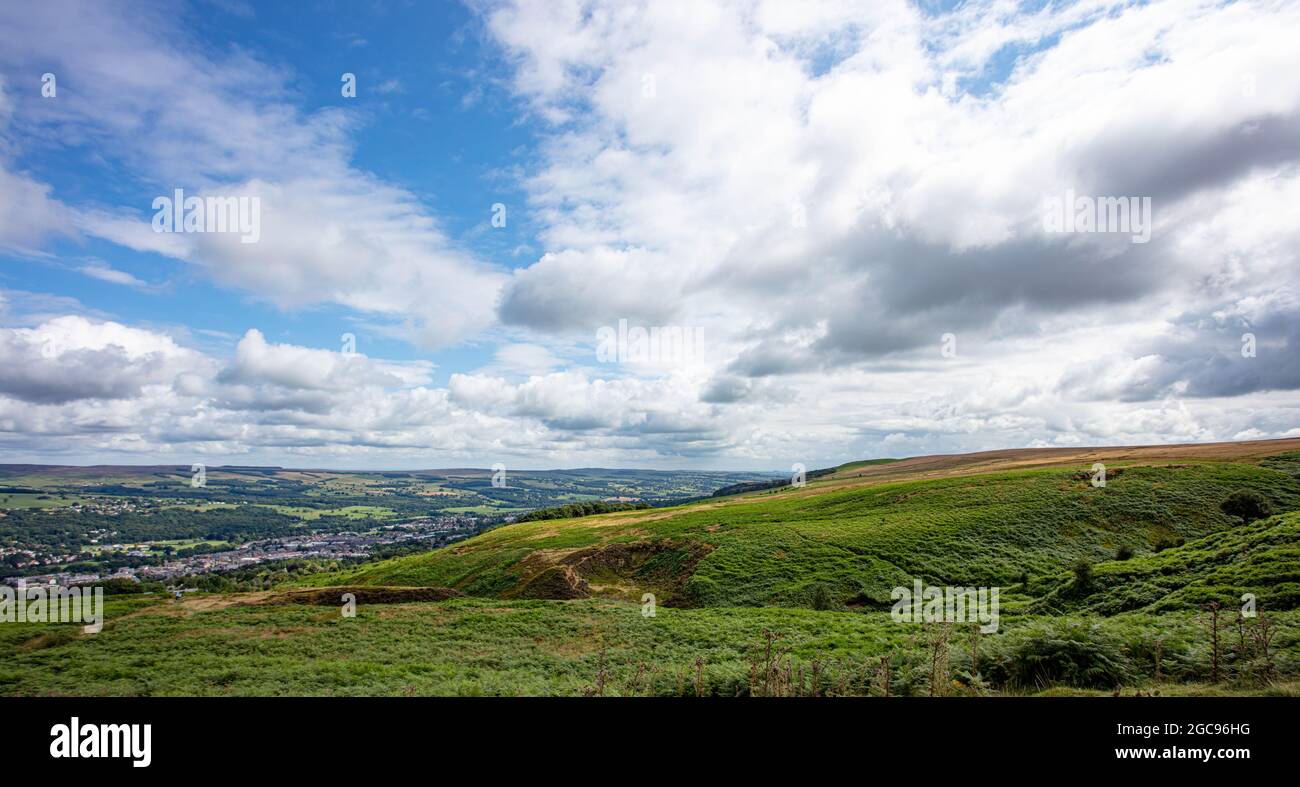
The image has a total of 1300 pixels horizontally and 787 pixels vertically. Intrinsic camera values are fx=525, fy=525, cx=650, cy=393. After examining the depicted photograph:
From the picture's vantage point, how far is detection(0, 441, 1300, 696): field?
1296 cm

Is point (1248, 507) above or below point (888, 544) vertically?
above

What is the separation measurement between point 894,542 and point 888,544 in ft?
2.15

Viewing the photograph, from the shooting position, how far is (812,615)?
28359 mm

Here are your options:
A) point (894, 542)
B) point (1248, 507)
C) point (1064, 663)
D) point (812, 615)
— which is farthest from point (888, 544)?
point (1064, 663)

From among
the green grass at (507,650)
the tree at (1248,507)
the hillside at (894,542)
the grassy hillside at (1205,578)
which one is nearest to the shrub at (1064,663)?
the green grass at (507,650)

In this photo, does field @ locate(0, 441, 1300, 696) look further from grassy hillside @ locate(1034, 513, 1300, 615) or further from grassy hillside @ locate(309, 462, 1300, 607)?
grassy hillside @ locate(309, 462, 1300, 607)

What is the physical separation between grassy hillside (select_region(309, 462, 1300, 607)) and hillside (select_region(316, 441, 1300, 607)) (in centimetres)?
15

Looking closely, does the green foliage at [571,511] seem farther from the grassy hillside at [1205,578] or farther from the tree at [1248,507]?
the tree at [1248,507]

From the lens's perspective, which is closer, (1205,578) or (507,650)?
(1205,578)

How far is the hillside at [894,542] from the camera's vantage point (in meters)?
37.0

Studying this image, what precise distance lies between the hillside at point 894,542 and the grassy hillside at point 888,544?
0.49 ft

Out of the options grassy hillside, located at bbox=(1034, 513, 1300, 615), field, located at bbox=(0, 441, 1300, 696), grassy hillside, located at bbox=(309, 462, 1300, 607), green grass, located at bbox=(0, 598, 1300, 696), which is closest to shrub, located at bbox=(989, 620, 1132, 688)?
field, located at bbox=(0, 441, 1300, 696)

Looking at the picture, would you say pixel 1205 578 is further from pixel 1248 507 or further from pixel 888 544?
pixel 888 544
